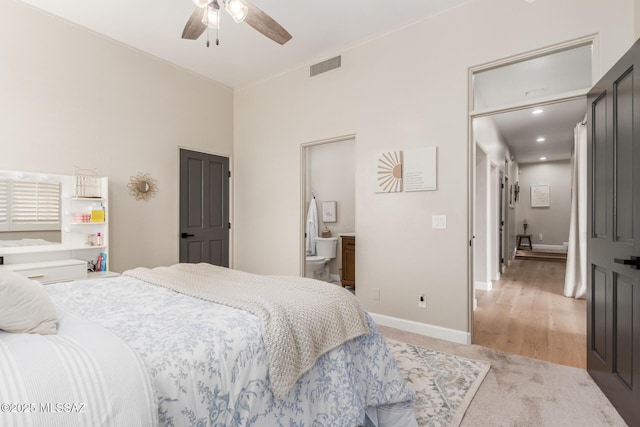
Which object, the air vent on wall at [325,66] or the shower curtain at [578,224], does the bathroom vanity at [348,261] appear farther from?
the shower curtain at [578,224]

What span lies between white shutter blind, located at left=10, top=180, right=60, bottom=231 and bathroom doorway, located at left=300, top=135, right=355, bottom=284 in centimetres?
334

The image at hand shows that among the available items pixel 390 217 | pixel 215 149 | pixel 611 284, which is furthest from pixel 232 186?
pixel 611 284

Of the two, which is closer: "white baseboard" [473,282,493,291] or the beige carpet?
the beige carpet

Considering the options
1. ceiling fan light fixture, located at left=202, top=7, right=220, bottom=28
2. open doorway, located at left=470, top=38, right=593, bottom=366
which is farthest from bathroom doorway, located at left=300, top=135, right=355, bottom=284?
ceiling fan light fixture, located at left=202, top=7, right=220, bottom=28

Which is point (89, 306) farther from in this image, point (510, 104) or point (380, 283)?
point (510, 104)

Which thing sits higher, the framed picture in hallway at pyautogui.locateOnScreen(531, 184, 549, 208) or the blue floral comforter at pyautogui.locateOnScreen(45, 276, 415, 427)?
the framed picture in hallway at pyautogui.locateOnScreen(531, 184, 549, 208)

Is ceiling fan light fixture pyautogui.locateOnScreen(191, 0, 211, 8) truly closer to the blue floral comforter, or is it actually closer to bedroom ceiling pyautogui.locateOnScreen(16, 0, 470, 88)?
bedroom ceiling pyautogui.locateOnScreen(16, 0, 470, 88)

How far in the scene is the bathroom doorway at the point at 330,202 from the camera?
5500 millimetres

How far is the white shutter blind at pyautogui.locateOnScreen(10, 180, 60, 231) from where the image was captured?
289cm

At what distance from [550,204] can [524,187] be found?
0.86 meters

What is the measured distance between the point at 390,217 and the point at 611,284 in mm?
1799

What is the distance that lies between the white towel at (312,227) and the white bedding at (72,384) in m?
4.62

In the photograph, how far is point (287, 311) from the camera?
140 centimetres

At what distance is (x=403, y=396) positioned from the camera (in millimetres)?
1742
